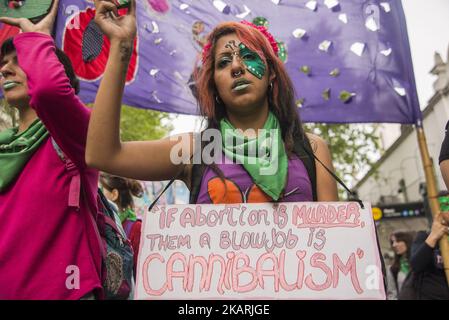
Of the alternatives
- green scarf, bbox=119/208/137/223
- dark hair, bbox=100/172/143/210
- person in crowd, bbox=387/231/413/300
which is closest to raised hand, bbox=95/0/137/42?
green scarf, bbox=119/208/137/223

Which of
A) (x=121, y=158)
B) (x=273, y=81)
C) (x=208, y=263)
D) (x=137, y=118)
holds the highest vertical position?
(x=137, y=118)

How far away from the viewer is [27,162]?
171 centimetres

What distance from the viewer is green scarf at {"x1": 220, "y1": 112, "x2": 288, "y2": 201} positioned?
153 centimetres

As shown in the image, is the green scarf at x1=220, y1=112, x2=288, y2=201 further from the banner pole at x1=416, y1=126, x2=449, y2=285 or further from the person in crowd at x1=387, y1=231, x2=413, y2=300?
the person in crowd at x1=387, y1=231, x2=413, y2=300

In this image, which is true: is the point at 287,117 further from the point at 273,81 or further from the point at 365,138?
the point at 365,138

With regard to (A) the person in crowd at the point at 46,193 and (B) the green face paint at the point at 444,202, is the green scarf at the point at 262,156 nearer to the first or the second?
(A) the person in crowd at the point at 46,193

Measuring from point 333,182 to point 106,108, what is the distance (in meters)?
0.80

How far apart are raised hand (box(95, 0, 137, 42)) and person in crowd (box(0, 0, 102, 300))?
11.2 inches

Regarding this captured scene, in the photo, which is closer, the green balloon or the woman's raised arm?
the woman's raised arm

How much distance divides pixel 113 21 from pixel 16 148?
658 mm

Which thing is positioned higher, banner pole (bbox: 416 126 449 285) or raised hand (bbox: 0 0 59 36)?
raised hand (bbox: 0 0 59 36)

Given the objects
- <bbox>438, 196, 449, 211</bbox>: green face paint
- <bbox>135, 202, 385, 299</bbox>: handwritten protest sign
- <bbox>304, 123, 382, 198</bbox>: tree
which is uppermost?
<bbox>304, 123, 382, 198</bbox>: tree

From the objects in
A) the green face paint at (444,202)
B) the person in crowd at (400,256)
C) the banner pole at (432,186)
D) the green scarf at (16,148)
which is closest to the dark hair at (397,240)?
the person in crowd at (400,256)
